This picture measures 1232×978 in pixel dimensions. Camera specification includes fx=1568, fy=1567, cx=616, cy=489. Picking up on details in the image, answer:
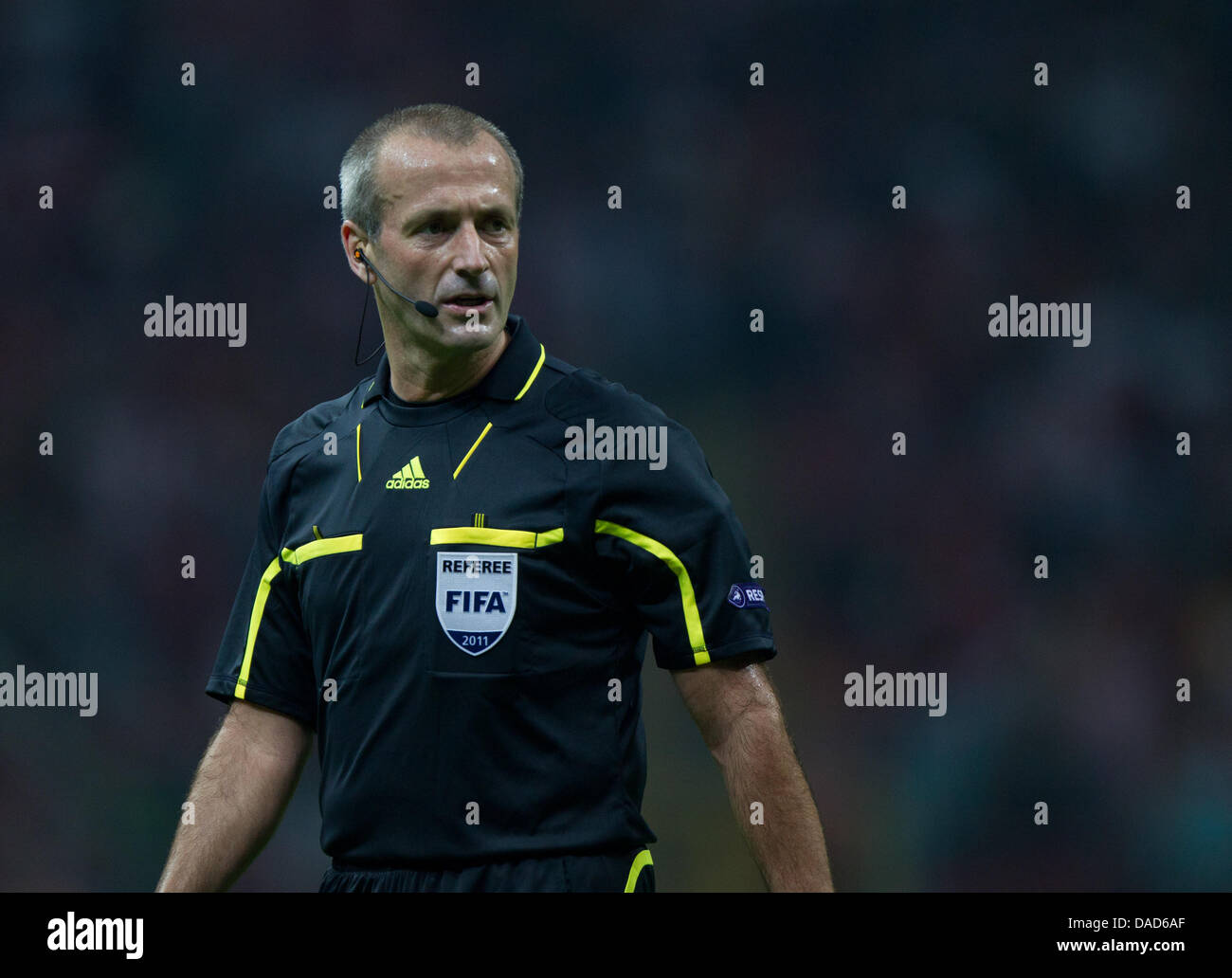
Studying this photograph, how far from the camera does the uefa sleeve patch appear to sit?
9.32 ft

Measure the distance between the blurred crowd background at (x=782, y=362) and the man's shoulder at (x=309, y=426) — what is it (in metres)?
3.16

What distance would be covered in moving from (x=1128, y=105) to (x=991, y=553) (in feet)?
6.90

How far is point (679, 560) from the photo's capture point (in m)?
2.84

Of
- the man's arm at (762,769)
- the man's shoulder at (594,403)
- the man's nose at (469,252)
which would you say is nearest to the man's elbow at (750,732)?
the man's arm at (762,769)

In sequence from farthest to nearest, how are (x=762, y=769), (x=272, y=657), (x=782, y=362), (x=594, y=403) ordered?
1. (x=782, y=362)
2. (x=272, y=657)
3. (x=594, y=403)
4. (x=762, y=769)

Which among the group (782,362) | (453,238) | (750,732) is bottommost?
(750,732)

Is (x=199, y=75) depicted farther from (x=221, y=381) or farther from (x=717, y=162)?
(x=717, y=162)

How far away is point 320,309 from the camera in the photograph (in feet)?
21.5

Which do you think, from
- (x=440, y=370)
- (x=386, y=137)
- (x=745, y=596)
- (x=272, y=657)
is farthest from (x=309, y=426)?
(x=745, y=596)

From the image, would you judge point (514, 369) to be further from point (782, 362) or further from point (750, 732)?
point (782, 362)

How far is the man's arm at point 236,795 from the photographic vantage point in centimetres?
301

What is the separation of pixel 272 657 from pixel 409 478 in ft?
1.56

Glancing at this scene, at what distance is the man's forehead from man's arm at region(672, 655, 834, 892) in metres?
1.02
